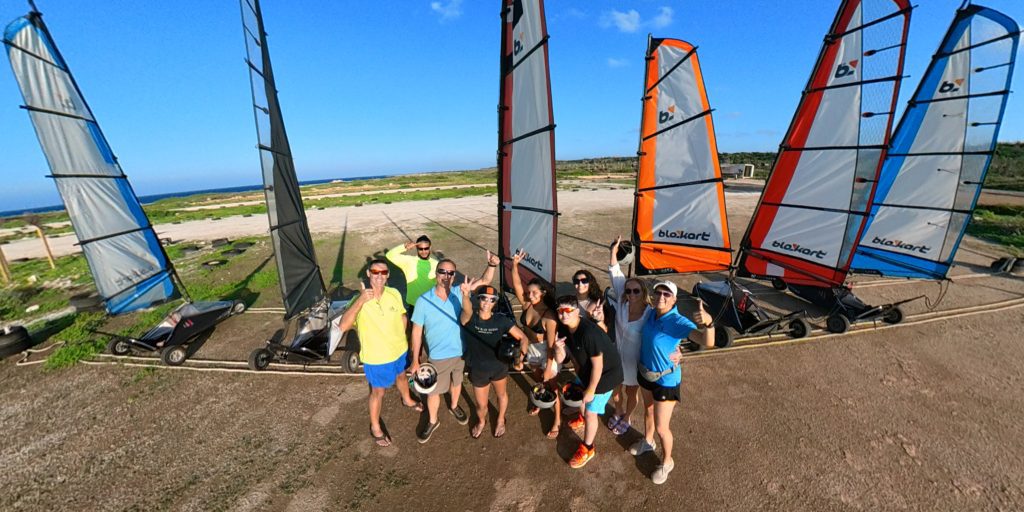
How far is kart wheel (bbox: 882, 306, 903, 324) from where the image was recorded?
7.74m

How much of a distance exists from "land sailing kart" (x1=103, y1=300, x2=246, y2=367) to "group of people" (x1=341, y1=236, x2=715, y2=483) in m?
5.30

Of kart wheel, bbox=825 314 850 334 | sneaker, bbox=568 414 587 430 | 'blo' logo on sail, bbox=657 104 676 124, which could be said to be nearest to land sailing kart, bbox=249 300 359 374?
sneaker, bbox=568 414 587 430

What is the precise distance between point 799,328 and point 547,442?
6.46 meters

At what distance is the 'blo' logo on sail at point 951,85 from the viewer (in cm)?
804

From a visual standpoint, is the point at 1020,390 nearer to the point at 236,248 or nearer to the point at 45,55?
the point at 45,55

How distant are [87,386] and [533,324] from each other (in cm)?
860

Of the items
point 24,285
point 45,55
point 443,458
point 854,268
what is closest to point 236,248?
point 24,285

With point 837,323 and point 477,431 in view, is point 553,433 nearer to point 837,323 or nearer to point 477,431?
point 477,431

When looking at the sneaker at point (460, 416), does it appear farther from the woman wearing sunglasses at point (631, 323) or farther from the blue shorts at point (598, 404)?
the woman wearing sunglasses at point (631, 323)

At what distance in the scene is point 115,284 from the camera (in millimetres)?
7551

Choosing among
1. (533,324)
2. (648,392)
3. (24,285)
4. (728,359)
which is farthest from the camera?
(24,285)

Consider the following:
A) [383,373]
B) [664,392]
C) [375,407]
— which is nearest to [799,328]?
[664,392]

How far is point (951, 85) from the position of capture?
815 cm

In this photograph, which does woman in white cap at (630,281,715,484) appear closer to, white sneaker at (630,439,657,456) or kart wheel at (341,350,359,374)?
white sneaker at (630,439,657,456)
